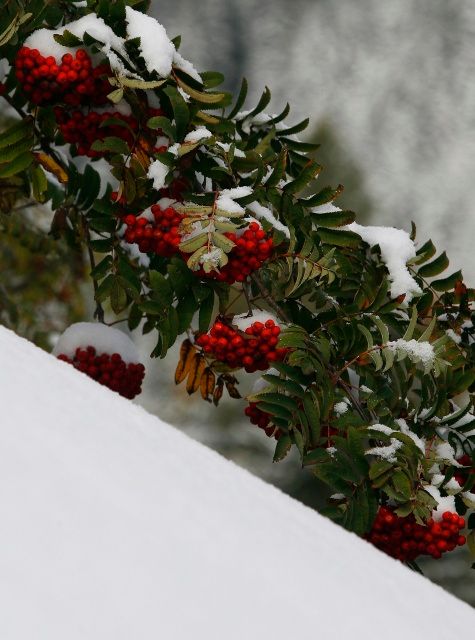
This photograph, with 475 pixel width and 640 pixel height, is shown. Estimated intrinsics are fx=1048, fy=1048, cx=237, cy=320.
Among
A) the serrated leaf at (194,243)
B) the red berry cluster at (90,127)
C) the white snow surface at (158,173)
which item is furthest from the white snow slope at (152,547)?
the red berry cluster at (90,127)

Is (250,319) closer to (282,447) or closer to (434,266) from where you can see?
(282,447)

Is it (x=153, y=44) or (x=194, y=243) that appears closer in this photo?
(x=194, y=243)

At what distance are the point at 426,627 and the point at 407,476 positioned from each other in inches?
33.5

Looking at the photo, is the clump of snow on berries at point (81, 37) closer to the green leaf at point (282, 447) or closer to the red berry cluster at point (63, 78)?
the red berry cluster at point (63, 78)

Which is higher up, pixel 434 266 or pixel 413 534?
pixel 434 266

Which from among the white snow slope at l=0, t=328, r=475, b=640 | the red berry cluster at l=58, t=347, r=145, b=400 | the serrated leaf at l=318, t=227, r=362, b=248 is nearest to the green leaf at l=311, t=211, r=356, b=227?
the serrated leaf at l=318, t=227, r=362, b=248

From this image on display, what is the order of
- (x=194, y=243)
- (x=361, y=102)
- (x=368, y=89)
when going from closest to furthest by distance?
(x=194, y=243), (x=361, y=102), (x=368, y=89)

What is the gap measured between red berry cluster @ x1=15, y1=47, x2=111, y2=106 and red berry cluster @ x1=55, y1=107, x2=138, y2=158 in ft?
0.08

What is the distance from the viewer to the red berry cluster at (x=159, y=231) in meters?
1.47

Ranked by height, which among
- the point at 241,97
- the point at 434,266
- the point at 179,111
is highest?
the point at 241,97

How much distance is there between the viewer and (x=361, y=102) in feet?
21.2

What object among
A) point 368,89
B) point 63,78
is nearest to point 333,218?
point 63,78

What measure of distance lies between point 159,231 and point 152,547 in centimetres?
99

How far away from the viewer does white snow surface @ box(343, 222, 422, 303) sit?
1632mm
